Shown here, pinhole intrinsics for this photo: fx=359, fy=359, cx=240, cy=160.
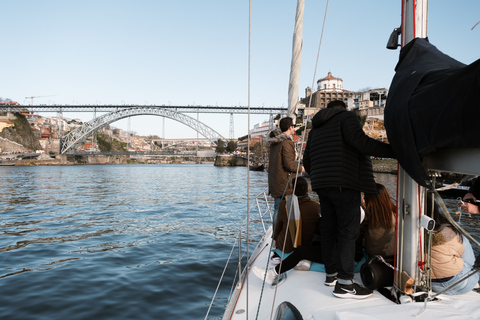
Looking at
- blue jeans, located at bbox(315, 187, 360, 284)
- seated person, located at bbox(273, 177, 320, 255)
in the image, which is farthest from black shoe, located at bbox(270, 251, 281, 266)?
blue jeans, located at bbox(315, 187, 360, 284)

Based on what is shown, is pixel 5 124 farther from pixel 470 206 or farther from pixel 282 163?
pixel 470 206

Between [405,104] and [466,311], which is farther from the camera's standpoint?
[466,311]

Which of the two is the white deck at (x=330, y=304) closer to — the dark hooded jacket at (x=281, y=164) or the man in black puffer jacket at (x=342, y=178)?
the man in black puffer jacket at (x=342, y=178)

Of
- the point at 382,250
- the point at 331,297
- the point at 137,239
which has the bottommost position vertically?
the point at 137,239

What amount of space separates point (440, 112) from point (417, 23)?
0.85 metres

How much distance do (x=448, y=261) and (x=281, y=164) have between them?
1895mm

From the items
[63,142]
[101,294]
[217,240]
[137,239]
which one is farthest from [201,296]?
[63,142]

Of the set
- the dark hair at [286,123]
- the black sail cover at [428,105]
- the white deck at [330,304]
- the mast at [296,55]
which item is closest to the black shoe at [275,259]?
the white deck at [330,304]

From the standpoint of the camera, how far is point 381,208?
217 centimetres

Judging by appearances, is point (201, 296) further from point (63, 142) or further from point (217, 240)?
point (63, 142)

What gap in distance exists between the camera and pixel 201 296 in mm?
3848

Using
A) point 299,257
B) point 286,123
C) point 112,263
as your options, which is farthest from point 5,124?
point 299,257

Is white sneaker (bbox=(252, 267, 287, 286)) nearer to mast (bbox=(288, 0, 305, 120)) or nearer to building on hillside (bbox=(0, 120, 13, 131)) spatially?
mast (bbox=(288, 0, 305, 120))

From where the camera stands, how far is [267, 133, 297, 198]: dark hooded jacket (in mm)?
3510
